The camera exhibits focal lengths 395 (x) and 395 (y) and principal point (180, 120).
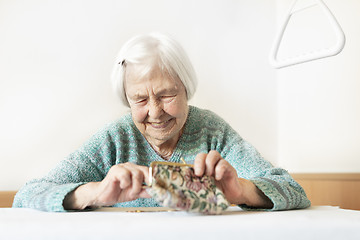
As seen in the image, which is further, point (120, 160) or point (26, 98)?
point (26, 98)

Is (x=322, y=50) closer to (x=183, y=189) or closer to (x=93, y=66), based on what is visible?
(x=183, y=189)

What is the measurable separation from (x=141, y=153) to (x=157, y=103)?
270 mm

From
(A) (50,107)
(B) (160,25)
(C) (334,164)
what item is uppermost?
(B) (160,25)

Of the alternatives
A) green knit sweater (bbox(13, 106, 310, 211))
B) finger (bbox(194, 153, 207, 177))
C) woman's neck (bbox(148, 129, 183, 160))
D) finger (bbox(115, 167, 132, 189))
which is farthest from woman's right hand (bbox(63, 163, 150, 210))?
woman's neck (bbox(148, 129, 183, 160))

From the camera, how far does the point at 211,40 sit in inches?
95.0

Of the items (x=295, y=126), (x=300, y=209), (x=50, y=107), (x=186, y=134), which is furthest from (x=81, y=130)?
(x=300, y=209)

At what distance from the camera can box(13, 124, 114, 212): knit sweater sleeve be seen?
1.01 m

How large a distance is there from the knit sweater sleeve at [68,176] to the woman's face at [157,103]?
17cm

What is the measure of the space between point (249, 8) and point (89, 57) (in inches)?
40.9

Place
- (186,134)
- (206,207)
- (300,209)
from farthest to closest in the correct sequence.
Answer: (186,134) → (300,209) → (206,207)

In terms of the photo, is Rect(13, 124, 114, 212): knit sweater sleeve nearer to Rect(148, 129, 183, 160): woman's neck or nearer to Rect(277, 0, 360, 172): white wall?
Rect(148, 129, 183, 160): woman's neck

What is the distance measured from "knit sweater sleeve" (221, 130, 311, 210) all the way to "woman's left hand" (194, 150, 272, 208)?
29mm

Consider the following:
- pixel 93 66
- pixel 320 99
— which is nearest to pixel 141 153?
pixel 93 66

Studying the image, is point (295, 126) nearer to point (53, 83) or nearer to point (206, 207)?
point (53, 83)
